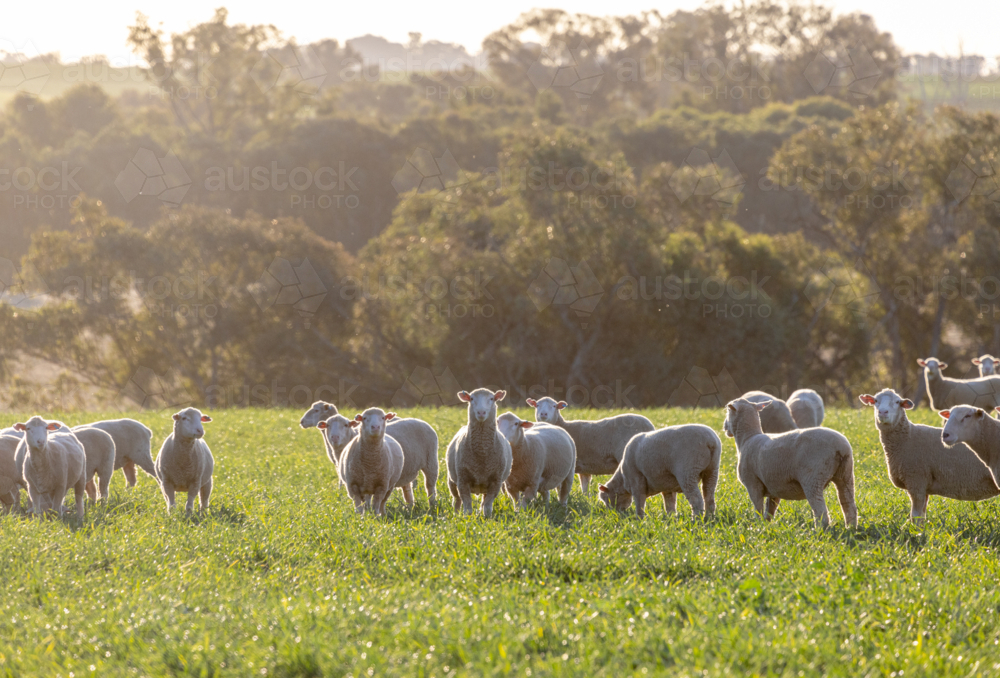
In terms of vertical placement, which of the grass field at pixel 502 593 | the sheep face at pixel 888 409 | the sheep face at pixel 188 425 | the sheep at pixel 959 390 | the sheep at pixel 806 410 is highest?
the sheep face at pixel 188 425

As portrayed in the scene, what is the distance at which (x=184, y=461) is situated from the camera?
9672 mm

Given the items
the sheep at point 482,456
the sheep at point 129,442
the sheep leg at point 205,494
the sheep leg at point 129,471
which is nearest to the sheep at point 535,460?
the sheep at point 482,456

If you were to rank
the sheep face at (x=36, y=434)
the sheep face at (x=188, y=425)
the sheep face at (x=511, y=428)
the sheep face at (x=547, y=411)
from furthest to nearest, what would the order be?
the sheep face at (x=547, y=411)
the sheep face at (x=188, y=425)
the sheep face at (x=511, y=428)
the sheep face at (x=36, y=434)

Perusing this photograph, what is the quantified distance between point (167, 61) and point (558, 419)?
142ft

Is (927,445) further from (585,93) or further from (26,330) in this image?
(585,93)

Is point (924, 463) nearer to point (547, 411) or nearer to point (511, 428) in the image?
point (511, 428)

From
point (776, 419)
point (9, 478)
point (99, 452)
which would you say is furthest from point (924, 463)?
point (9, 478)

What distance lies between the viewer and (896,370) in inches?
1382

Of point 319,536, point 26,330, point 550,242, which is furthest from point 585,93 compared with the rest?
point 319,536

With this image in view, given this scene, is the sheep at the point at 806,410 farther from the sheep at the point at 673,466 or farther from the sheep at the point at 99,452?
the sheep at the point at 99,452

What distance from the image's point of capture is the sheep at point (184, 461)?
379 inches

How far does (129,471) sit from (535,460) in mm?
5848

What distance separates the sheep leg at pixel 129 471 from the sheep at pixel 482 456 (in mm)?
5059

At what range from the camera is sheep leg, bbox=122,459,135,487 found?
11.7m
